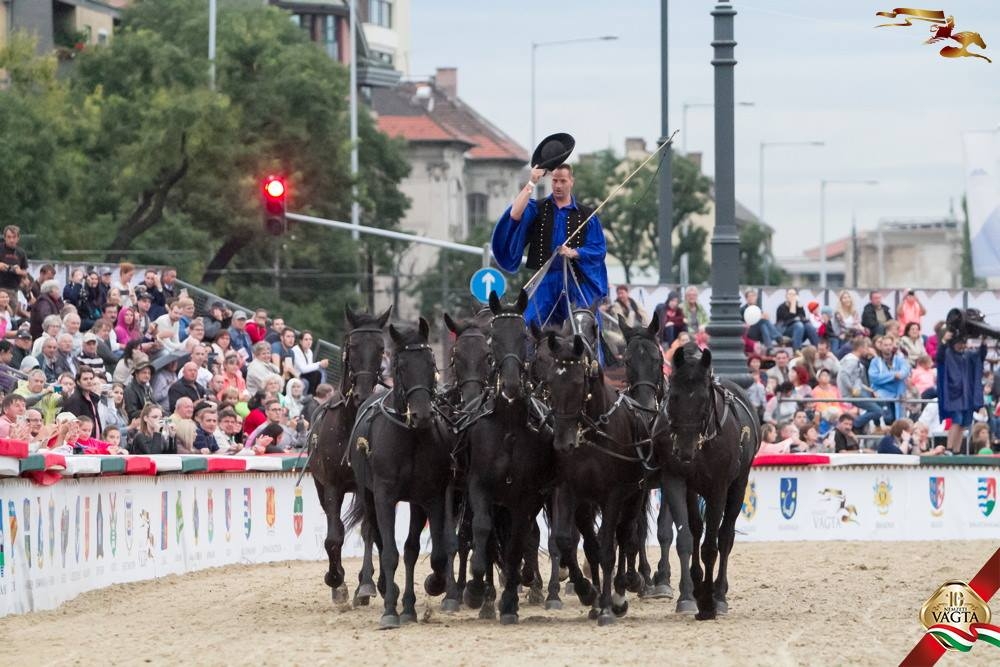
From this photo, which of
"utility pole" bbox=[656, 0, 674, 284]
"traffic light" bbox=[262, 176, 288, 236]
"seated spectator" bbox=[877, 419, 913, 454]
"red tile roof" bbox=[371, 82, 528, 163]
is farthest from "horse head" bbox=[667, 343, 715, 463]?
"red tile roof" bbox=[371, 82, 528, 163]

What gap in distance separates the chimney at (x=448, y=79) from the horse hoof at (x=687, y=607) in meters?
106

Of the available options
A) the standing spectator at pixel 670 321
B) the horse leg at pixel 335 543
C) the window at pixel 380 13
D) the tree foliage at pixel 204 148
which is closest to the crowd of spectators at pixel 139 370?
the horse leg at pixel 335 543

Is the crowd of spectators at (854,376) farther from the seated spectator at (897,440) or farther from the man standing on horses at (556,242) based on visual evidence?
the man standing on horses at (556,242)

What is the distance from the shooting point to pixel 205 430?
21.9 meters

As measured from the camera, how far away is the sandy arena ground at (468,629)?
1255cm

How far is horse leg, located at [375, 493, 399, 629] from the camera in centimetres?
1453

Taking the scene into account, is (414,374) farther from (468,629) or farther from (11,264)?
(11,264)

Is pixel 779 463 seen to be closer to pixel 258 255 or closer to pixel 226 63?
pixel 226 63

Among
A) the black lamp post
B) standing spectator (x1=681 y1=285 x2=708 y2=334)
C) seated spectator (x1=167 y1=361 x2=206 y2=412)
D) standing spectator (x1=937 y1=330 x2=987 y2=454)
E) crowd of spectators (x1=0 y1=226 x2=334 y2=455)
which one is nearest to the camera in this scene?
crowd of spectators (x1=0 y1=226 x2=334 y2=455)

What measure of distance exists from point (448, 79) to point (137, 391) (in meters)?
101

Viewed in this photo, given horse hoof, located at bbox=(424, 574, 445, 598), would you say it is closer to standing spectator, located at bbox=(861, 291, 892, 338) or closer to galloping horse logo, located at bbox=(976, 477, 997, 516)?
galloping horse logo, located at bbox=(976, 477, 997, 516)

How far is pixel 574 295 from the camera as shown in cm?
1636

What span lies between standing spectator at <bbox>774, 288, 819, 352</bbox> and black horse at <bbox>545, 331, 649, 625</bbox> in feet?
56.2

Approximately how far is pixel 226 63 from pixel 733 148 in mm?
32563
